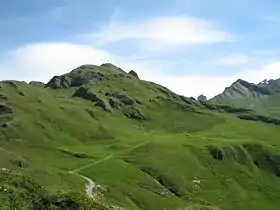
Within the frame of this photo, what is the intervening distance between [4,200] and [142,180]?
174 meters

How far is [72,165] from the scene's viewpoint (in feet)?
636

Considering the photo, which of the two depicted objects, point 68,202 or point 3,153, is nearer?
point 68,202

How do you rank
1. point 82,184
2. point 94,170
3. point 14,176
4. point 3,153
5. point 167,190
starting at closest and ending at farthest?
point 14,176, point 3,153, point 82,184, point 94,170, point 167,190

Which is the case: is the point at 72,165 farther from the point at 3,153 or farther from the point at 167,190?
the point at 3,153

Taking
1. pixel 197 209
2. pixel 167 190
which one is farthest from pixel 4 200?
pixel 167 190

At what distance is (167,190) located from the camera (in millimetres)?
199375

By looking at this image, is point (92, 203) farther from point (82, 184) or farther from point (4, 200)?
point (82, 184)

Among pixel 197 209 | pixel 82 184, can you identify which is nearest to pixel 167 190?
pixel 82 184

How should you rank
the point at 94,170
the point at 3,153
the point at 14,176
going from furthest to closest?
the point at 94,170
the point at 3,153
the point at 14,176

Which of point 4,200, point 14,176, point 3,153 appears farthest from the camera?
point 3,153

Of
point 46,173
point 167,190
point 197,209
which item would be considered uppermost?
point 197,209

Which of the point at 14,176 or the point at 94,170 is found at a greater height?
the point at 14,176

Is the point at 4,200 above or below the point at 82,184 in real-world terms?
above

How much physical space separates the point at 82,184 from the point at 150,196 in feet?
104
